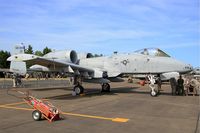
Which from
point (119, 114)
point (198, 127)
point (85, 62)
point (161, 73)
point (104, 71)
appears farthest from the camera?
point (85, 62)

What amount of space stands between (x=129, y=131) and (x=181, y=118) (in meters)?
2.69

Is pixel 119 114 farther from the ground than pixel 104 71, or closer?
closer

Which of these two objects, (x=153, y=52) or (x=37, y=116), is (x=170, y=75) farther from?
(x=37, y=116)

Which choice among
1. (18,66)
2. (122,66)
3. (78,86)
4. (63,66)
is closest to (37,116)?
(18,66)

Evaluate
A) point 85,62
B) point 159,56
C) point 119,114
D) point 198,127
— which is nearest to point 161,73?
point 159,56

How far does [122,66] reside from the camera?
16578 mm

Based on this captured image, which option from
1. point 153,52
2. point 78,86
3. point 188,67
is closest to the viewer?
point 188,67

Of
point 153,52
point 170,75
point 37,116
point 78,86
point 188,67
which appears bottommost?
point 37,116

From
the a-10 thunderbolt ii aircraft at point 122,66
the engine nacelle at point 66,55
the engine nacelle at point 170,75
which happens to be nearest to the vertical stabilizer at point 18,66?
the a-10 thunderbolt ii aircraft at point 122,66

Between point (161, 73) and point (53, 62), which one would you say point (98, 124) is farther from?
point (161, 73)

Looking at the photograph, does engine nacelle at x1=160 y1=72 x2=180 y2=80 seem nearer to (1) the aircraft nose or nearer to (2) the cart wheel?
(1) the aircraft nose

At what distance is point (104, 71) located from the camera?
660 inches

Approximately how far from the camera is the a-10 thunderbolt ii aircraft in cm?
1502

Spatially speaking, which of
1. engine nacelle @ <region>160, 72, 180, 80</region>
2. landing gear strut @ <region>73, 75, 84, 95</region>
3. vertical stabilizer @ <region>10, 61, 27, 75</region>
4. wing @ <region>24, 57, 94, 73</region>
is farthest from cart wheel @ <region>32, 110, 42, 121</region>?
engine nacelle @ <region>160, 72, 180, 80</region>
